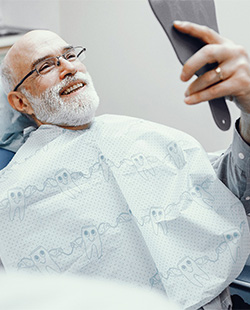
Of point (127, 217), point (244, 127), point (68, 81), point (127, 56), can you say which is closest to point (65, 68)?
point (68, 81)

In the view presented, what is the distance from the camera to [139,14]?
281 centimetres

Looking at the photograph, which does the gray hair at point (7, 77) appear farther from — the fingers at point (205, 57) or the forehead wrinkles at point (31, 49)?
the fingers at point (205, 57)

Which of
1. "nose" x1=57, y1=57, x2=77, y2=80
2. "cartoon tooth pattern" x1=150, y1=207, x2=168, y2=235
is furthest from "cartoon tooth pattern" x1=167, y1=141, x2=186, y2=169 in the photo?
"nose" x1=57, y1=57, x2=77, y2=80

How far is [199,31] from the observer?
905mm

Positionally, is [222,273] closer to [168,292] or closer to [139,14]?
[168,292]

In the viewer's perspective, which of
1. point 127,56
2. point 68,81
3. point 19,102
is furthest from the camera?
point 127,56

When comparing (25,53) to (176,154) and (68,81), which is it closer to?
(68,81)

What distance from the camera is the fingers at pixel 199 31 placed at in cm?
89

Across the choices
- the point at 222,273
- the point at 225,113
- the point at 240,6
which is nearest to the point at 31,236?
the point at 222,273

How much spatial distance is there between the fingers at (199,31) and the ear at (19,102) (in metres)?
0.88

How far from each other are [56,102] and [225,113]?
0.69 m

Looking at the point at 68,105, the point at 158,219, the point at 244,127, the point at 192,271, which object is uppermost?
the point at 68,105

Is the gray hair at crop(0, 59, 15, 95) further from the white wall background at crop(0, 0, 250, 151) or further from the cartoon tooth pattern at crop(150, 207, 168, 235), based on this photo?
the white wall background at crop(0, 0, 250, 151)

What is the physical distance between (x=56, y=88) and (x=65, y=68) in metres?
0.08
